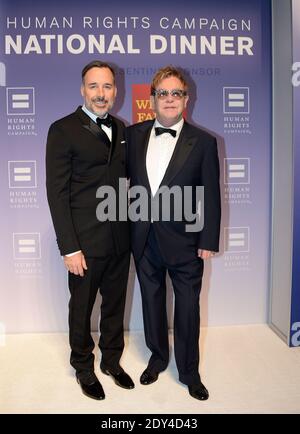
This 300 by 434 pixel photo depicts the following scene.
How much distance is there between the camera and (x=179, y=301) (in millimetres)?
2443

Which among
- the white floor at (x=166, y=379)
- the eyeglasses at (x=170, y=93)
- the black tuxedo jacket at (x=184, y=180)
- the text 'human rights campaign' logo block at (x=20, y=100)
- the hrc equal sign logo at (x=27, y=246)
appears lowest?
the white floor at (x=166, y=379)

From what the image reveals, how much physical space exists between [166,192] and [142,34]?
4.94 feet

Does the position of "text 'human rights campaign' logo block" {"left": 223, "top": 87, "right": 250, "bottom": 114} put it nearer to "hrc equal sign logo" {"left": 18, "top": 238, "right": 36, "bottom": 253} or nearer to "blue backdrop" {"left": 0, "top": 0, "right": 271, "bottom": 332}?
"blue backdrop" {"left": 0, "top": 0, "right": 271, "bottom": 332}

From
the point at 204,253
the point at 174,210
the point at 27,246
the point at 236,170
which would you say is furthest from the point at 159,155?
the point at 27,246

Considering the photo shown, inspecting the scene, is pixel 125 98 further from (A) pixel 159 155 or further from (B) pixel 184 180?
(B) pixel 184 180

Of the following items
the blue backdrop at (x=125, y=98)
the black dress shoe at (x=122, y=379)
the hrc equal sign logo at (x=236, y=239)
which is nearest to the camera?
the black dress shoe at (x=122, y=379)

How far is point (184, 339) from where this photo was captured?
8.07 ft

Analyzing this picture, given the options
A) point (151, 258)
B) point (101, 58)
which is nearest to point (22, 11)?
point (101, 58)

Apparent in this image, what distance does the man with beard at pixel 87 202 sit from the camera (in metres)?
2.27

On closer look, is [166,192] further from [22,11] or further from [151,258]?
[22,11]

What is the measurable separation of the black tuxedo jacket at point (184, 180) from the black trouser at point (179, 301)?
0.20ft

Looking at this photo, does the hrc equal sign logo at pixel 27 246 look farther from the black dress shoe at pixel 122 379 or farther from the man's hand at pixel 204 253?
the man's hand at pixel 204 253

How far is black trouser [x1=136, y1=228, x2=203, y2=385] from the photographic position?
2422mm

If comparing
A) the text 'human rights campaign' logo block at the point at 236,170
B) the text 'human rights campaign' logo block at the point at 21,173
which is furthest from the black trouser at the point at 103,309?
the text 'human rights campaign' logo block at the point at 236,170
